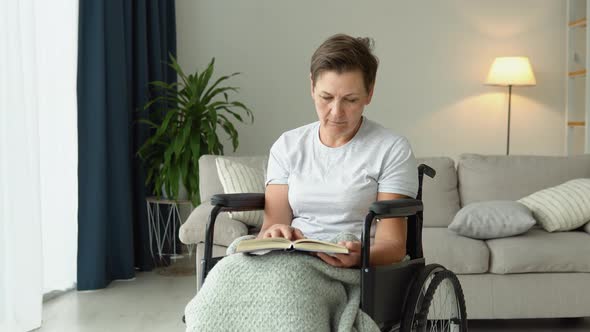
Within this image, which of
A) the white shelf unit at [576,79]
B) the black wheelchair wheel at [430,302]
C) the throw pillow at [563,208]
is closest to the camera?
the black wheelchair wheel at [430,302]

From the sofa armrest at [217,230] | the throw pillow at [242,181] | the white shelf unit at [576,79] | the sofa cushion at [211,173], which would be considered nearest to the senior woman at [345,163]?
the sofa armrest at [217,230]

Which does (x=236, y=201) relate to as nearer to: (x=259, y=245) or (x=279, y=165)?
(x=279, y=165)

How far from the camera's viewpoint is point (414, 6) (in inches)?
224

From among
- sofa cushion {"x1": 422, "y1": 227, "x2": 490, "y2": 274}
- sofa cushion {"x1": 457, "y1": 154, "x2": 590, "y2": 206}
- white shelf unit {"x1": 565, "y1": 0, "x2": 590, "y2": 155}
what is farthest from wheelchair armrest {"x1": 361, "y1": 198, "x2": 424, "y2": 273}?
white shelf unit {"x1": 565, "y1": 0, "x2": 590, "y2": 155}

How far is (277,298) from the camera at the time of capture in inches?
71.1

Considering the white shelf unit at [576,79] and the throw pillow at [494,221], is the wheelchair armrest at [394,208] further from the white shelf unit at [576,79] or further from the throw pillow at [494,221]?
the white shelf unit at [576,79]

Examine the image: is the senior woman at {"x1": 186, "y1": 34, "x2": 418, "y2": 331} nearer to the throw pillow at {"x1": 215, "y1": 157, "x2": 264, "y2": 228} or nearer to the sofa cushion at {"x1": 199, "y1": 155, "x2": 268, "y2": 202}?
the throw pillow at {"x1": 215, "y1": 157, "x2": 264, "y2": 228}

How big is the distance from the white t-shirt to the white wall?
3.44 m

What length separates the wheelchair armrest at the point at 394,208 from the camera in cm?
193

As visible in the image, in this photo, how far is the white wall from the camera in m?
5.66

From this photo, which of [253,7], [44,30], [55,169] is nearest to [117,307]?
[55,169]

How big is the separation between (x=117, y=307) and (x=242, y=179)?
0.91m

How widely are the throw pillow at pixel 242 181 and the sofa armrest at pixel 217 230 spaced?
0.17 ft

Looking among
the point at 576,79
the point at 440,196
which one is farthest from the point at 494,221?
the point at 576,79
